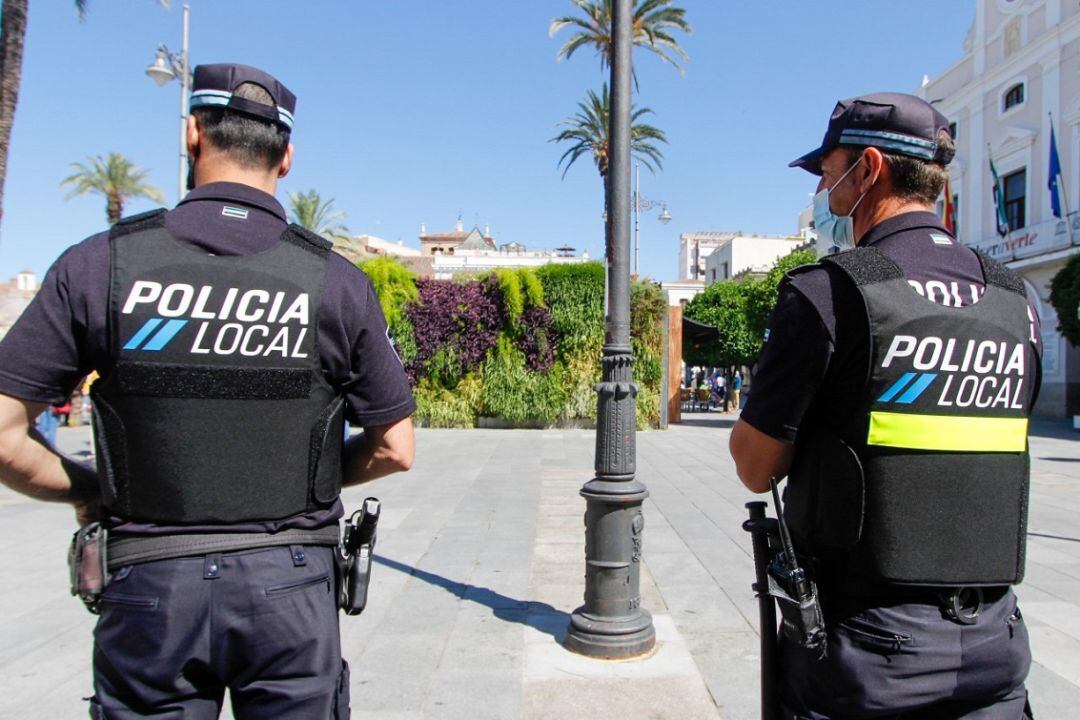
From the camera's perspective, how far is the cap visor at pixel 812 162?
1.93m

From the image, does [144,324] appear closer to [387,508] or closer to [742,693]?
[742,693]

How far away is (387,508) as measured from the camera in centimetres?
784

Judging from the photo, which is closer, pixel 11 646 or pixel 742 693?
pixel 742 693

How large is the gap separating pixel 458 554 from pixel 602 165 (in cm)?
2095

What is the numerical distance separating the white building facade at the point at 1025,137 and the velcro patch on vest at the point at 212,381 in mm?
23632

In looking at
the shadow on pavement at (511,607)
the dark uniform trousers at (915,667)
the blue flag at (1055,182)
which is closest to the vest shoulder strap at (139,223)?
the dark uniform trousers at (915,667)

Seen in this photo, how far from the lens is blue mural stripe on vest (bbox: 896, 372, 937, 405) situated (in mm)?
1552

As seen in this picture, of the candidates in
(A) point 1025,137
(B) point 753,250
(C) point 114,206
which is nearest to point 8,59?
(C) point 114,206

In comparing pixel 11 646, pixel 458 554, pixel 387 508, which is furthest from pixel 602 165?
pixel 11 646

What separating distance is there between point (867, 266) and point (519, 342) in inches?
595

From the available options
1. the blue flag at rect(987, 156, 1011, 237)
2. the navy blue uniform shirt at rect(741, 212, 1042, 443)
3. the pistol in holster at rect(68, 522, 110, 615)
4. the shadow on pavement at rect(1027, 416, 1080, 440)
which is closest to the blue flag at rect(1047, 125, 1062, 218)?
the blue flag at rect(987, 156, 1011, 237)

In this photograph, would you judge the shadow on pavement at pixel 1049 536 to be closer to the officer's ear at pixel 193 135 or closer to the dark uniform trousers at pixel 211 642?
the dark uniform trousers at pixel 211 642

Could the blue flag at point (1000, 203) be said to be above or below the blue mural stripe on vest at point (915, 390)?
above

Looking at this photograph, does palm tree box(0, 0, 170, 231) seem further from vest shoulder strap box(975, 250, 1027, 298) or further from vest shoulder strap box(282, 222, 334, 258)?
vest shoulder strap box(975, 250, 1027, 298)
